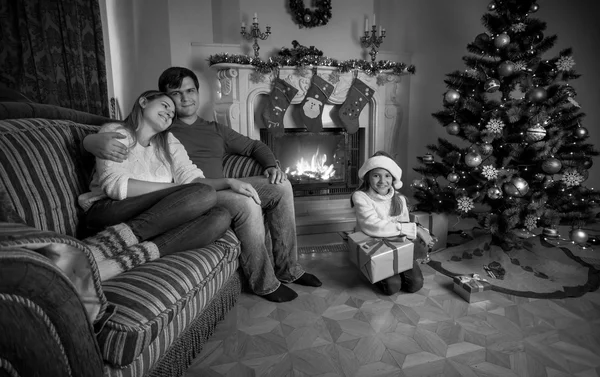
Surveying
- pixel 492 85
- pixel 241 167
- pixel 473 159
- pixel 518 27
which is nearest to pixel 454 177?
pixel 473 159

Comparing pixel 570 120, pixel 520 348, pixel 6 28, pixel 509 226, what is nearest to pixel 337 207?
pixel 509 226

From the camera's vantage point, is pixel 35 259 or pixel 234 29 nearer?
pixel 35 259

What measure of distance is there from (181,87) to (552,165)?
1977 mm

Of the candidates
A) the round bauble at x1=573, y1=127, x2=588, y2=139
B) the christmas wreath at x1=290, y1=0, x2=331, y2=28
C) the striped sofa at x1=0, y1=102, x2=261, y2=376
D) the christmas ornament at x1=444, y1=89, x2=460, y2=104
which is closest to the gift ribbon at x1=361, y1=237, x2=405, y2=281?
the striped sofa at x1=0, y1=102, x2=261, y2=376

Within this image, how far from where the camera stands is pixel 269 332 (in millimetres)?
1385

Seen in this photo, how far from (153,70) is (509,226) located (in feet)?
9.21

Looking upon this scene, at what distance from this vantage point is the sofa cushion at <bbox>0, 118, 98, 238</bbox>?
3.44 ft

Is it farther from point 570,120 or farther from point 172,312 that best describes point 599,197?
point 172,312

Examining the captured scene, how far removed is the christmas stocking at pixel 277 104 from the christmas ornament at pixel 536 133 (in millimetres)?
1653

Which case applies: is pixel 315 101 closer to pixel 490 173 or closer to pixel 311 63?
pixel 311 63

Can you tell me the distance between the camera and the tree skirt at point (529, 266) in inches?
67.8

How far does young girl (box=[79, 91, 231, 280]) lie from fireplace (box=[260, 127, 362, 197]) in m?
1.59

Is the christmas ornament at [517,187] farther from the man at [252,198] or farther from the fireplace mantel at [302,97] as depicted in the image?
the fireplace mantel at [302,97]

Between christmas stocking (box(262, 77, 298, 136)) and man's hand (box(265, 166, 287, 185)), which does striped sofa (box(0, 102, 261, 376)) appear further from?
christmas stocking (box(262, 77, 298, 136))
